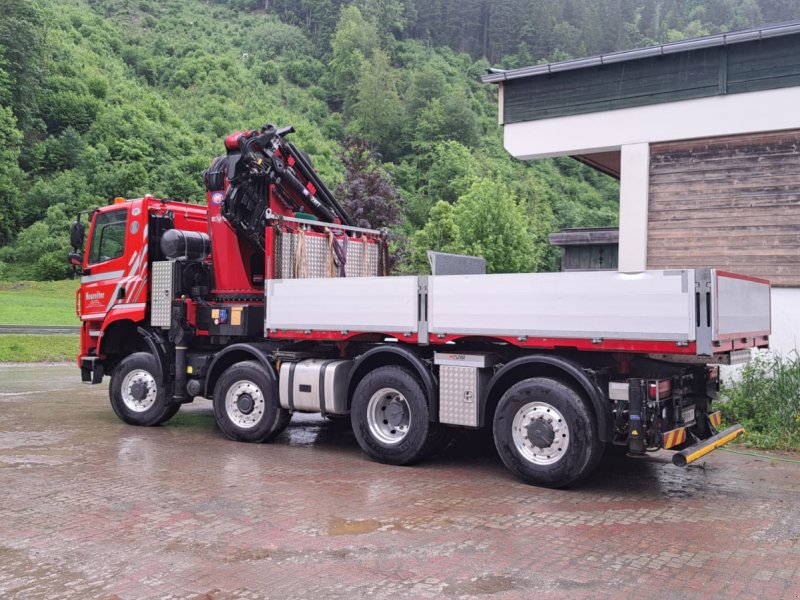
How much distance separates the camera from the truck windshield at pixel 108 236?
11.2 meters

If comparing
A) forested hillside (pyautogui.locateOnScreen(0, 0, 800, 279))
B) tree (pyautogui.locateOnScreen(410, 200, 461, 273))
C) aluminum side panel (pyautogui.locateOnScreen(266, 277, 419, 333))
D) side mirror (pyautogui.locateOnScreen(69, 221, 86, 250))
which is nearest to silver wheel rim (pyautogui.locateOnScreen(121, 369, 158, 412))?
side mirror (pyautogui.locateOnScreen(69, 221, 86, 250))

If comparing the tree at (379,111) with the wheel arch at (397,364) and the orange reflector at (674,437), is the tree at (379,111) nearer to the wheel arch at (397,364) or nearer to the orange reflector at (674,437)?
the wheel arch at (397,364)

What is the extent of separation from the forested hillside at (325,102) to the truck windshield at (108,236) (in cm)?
2084

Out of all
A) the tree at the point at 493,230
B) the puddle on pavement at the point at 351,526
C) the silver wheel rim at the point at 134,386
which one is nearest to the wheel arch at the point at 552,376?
the puddle on pavement at the point at 351,526

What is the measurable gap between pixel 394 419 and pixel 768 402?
5108mm

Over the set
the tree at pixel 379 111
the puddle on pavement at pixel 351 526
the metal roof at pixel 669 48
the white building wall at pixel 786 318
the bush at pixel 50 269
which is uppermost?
the tree at pixel 379 111

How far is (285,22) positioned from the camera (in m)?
156

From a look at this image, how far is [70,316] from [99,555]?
31093mm

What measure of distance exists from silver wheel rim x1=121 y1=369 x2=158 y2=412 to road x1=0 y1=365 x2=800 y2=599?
51.6 inches

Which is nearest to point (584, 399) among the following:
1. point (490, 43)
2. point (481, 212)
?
point (481, 212)

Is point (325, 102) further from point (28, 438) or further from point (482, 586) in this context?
point (482, 586)

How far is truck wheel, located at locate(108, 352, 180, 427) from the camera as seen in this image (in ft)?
35.7

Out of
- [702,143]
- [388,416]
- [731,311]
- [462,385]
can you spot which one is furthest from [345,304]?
[702,143]

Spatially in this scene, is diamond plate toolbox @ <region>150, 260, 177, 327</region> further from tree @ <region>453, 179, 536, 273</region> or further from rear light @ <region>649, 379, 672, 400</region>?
tree @ <region>453, 179, 536, 273</region>
